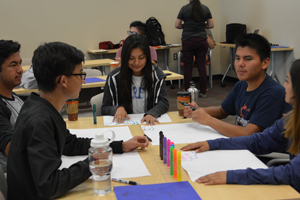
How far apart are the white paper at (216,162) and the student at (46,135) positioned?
17.3 inches

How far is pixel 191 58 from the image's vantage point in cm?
610

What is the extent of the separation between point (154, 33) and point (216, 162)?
231 inches

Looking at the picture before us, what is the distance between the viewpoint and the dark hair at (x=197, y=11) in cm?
577

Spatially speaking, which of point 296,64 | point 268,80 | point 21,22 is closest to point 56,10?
point 21,22

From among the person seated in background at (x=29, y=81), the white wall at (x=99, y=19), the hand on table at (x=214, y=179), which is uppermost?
the white wall at (x=99, y=19)

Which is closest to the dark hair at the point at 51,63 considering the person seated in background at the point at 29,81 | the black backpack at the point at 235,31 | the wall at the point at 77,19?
the person seated in background at the point at 29,81

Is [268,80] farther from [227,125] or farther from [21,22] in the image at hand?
[21,22]

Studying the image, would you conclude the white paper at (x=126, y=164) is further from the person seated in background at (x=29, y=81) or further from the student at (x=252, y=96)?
the person seated in background at (x=29, y=81)

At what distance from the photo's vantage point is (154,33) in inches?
279

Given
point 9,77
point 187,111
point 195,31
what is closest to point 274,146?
point 187,111

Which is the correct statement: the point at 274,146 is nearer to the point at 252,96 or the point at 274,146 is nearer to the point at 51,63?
the point at 252,96

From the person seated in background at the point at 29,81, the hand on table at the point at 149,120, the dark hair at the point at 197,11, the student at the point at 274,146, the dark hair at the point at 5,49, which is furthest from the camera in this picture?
the dark hair at the point at 197,11

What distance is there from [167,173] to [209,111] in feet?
3.32

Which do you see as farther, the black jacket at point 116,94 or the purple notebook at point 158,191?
the black jacket at point 116,94
